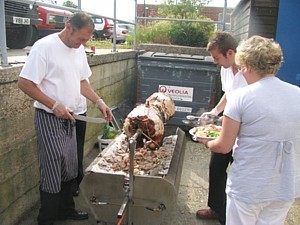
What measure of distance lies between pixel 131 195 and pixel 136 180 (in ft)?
0.50

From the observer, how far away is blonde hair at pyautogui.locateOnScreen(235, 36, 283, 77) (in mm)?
2111

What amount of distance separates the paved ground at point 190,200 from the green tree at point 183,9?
673 centimetres

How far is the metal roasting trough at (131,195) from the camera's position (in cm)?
293

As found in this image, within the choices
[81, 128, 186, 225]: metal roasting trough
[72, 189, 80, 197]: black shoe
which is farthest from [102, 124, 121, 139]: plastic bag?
[81, 128, 186, 225]: metal roasting trough

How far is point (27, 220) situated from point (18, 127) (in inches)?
39.1

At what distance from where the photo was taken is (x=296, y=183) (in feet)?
7.38

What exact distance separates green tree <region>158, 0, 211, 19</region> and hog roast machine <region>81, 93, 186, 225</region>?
817cm

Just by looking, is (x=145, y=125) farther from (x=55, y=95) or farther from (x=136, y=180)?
(x=55, y=95)

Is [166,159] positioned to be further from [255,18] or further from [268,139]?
[255,18]

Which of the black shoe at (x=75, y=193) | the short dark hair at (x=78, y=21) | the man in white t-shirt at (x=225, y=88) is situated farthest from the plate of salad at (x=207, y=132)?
the black shoe at (x=75, y=193)

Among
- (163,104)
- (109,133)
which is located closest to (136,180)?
(163,104)

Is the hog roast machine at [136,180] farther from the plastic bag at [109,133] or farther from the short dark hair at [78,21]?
the plastic bag at [109,133]

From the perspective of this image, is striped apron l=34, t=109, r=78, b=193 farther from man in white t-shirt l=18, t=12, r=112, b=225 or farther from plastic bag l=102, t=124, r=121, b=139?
plastic bag l=102, t=124, r=121, b=139

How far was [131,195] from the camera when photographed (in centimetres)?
297
